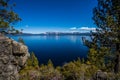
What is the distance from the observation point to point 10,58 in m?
12.1

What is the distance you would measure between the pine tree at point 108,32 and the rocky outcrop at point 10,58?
7510 millimetres

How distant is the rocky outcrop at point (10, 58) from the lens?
11.7m

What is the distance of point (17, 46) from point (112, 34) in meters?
8.24

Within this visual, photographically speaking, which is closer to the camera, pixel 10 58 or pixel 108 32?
pixel 10 58

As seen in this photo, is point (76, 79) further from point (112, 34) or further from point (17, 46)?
point (17, 46)

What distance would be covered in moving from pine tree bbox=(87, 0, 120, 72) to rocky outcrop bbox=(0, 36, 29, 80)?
751 cm

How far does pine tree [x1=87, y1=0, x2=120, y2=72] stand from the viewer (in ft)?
52.4

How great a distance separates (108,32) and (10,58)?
342 inches

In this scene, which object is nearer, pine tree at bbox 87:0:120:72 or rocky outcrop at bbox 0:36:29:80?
rocky outcrop at bbox 0:36:29:80

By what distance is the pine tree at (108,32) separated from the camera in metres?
16.0

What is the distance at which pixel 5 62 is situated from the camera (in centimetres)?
1177

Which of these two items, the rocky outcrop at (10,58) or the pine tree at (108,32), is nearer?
the rocky outcrop at (10,58)

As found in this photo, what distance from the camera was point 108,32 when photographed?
16.3 metres

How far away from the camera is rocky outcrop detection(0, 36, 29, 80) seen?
38.3 ft
